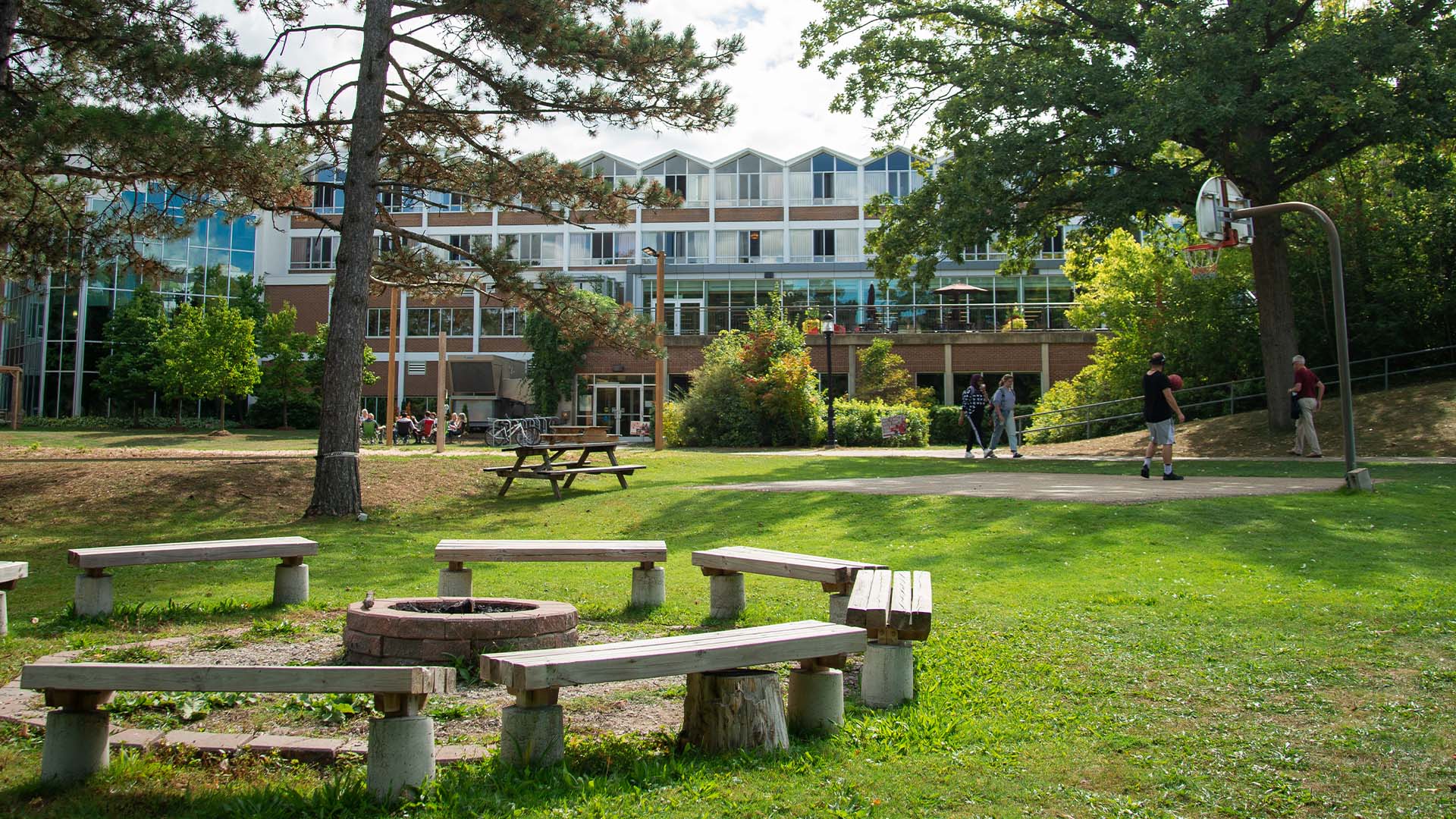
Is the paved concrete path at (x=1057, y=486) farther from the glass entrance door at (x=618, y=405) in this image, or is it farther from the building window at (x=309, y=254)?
the building window at (x=309, y=254)

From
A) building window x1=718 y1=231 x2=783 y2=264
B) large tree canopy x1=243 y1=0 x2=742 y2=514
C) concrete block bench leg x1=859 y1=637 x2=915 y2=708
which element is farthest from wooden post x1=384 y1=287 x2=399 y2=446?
concrete block bench leg x1=859 y1=637 x2=915 y2=708

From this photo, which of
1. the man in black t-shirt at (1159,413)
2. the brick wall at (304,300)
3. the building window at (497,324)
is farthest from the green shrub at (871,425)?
the brick wall at (304,300)

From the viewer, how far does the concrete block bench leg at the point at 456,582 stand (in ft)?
23.6

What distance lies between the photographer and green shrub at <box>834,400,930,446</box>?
31.2 m

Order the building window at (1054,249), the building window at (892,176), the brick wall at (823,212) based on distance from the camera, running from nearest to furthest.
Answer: the building window at (1054,249)
the building window at (892,176)
the brick wall at (823,212)

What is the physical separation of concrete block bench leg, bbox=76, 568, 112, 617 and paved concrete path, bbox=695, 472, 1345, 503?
8865mm

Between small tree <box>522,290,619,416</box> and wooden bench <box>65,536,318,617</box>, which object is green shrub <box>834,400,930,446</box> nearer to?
small tree <box>522,290,619,416</box>

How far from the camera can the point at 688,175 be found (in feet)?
171

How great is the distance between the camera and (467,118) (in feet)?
51.9

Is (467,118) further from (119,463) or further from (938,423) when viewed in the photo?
(938,423)

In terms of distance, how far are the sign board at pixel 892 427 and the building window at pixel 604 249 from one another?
23687mm

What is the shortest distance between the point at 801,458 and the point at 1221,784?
1818 cm

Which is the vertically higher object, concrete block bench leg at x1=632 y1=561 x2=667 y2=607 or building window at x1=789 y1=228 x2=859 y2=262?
building window at x1=789 y1=228 x2=859 y2=262

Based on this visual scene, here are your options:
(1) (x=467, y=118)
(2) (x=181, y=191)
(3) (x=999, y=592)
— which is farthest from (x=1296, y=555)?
(2) (x=181, y=191)
